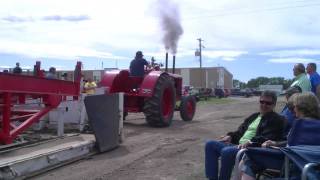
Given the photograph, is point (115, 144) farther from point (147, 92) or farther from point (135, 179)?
point (147, 92)

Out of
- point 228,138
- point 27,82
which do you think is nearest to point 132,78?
point 27,82

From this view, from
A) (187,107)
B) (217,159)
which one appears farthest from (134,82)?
(217,159)

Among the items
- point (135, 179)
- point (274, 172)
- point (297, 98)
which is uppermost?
point (297, 98)

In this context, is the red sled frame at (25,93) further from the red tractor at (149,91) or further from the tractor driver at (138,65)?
the tractor driver at (138,65)

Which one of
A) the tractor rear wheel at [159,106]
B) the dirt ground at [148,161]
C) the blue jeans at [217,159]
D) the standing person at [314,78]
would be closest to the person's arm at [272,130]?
the blue jeans at [217,159]

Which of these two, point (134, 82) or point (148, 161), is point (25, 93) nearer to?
point (148, 161)

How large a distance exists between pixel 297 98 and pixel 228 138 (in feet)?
4.04

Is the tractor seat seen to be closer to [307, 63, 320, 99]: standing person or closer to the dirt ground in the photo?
the dirt ground

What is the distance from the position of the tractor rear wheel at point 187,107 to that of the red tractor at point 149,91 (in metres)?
1.36

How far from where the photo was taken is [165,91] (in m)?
15.1

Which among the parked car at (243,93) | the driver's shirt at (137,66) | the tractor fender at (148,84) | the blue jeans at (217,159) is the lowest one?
the parked car at (243,93)

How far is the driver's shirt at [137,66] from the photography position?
15.1m

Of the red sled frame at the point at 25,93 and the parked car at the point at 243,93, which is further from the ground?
the red sled frame at the point at 25,93

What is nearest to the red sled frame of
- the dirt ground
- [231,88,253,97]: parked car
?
the dirt ground
